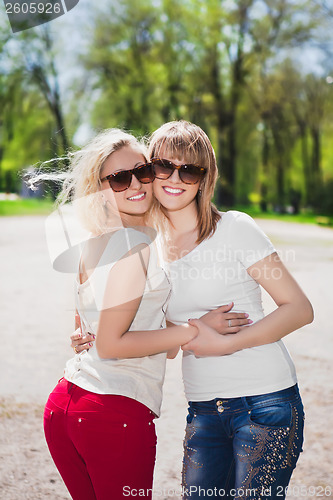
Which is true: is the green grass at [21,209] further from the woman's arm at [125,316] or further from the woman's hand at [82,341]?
the woman's arm at [125,316]

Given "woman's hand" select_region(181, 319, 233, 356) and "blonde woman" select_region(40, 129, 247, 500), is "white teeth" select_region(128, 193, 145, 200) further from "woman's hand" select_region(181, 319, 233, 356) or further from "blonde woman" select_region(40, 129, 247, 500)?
"woman's hand" select_region(181, 319, 233, 356)

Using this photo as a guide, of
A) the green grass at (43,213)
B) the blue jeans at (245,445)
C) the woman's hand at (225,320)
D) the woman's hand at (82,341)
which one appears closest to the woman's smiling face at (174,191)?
the woman's hand at (225,320)

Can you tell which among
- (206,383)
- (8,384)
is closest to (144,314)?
(206,383)

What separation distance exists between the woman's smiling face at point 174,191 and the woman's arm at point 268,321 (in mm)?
451

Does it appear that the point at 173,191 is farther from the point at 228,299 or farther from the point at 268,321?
the point at 268,321

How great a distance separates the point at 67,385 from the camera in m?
2.24

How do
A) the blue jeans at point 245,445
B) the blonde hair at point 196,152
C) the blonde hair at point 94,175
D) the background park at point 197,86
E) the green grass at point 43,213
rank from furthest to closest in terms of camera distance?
the background park at point 197,86 < the green grass at point 43,213 < the blonde hair at point 196,152 < the blonde hair at point 94,175 < the blue jeans at point 245,445

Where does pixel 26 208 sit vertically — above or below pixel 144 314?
below

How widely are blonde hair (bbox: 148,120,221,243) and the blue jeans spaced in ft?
2.29

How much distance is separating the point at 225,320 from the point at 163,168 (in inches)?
27.4

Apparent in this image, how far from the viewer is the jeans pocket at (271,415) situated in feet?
7.45

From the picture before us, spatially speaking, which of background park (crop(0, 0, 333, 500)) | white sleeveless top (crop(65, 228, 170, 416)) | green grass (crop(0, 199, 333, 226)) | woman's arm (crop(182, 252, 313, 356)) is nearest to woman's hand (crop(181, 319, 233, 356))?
woman's arm (crop(182, 252, 313, 356))

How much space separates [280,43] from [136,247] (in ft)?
117

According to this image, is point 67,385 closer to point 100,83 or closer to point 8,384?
point 8,384
